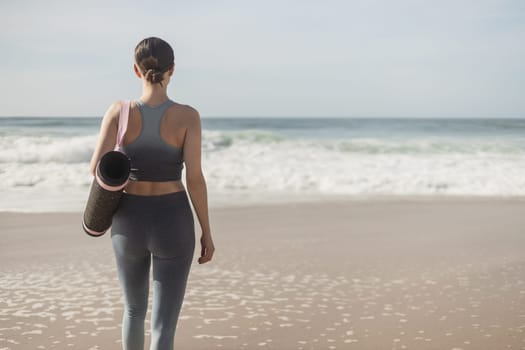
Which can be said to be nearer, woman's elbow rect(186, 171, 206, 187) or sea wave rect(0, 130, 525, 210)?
woman's elbow rect(186, 171, 206, 187)

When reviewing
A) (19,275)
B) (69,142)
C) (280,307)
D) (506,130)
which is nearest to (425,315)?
(280,307)

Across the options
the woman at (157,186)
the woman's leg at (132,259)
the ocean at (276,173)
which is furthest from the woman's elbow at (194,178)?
the ocean at (276,173)

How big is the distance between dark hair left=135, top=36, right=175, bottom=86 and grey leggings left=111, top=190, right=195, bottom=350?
0.45 meters

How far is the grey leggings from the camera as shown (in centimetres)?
225

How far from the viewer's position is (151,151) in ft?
7.23

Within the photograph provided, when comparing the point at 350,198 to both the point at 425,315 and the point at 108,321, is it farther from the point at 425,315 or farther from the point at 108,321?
the point at 108,321

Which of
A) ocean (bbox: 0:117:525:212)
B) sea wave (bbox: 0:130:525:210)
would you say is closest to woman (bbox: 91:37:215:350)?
ocean (bbox: 0:117:525:212)

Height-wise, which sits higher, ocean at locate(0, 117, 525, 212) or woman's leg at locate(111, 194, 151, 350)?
woman's leg at locate(111, 194, 151, 350)

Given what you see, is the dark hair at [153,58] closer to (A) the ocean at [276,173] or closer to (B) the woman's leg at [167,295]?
(B) the woman's leg at [167,295]

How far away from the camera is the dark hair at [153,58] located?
2195mm

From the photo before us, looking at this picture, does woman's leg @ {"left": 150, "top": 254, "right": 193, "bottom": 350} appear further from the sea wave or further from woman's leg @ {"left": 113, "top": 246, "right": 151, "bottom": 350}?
the sea wave

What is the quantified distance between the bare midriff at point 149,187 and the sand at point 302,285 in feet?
4.78

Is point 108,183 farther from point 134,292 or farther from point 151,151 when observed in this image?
point 134,292

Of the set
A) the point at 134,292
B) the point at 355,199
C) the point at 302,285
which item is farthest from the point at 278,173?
the point at 134,292
